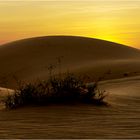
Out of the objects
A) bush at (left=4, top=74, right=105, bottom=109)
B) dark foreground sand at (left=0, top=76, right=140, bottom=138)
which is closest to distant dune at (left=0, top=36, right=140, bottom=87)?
bush at (left=4, top=74, right=105, bottom=109)

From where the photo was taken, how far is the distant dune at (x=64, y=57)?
31703 millimetres

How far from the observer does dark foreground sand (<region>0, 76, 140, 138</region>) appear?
6617mm

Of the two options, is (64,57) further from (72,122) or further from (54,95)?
(72,122)

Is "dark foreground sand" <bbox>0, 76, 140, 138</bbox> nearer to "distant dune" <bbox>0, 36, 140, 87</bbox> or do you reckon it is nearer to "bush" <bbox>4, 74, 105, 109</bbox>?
"bush" <bbox>4, 74, 105, 109</bbox>

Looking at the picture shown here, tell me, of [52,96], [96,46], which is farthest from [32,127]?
[96,46]

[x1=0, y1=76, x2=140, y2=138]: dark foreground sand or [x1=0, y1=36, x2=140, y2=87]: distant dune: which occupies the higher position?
Answer: [x1=0, y1=36, x2=140, y2=87]: distant dune

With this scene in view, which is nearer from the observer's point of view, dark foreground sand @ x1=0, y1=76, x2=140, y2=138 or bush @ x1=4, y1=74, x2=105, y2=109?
dark foreground sand @ x1=0, y1=76, x2=140, y2=138

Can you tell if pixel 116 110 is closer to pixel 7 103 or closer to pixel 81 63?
pixel 7 103

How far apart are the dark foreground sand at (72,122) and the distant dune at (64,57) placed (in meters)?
19.7

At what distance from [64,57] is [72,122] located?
101ft

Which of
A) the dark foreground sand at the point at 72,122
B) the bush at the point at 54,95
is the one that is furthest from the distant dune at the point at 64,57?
the dark foreground sand at the point at 72,122

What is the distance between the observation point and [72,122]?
7.69 metres

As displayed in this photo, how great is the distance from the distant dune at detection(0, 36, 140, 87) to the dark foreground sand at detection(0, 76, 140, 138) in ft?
64.6

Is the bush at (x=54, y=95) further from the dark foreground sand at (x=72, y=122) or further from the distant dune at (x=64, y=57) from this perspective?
the distant dune at (x=64, y=57)
